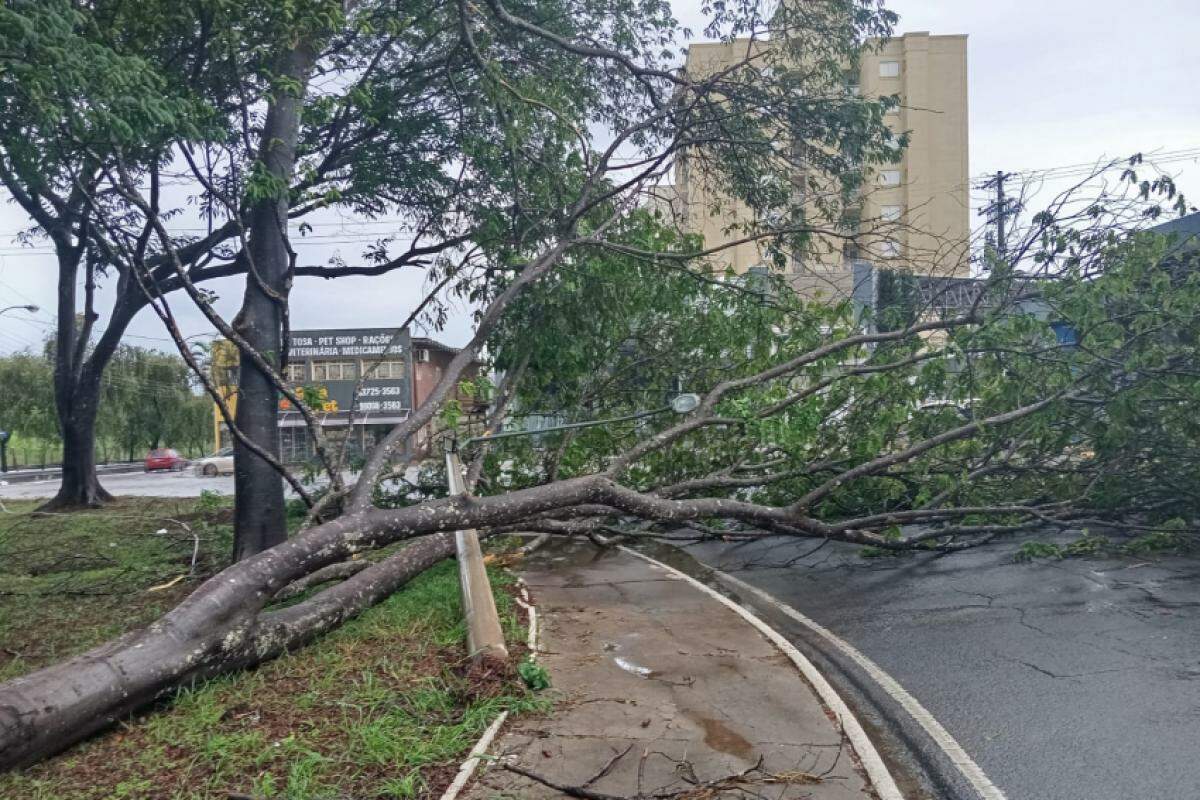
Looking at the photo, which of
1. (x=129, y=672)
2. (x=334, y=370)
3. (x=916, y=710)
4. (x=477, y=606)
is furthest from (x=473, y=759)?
(x=334, y=370)

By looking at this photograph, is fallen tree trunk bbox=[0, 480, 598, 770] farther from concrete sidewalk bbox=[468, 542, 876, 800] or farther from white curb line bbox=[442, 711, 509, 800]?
white curb line bbox=[442, 711, 509, 800]

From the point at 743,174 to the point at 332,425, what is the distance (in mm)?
21359

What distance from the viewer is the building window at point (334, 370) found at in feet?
105

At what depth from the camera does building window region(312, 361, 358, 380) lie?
32.0 meters

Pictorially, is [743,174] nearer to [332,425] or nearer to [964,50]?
[332,425]

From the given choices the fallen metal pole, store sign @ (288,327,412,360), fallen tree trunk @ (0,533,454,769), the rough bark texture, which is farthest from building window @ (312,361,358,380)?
fallen tree trunk @ (0,533,454,769)

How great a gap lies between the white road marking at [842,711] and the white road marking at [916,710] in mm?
350

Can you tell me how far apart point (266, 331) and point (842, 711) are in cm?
679

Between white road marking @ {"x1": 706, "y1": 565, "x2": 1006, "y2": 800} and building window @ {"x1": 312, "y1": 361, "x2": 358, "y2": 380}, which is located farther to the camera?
building window @ {"x1": 312, "y1": 361, "x2": 358, "y2": 380}

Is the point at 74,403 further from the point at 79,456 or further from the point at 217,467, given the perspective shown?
the point at 217,467

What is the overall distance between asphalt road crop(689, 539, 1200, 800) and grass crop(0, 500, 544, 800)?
2414mm

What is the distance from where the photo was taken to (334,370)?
32438 mm

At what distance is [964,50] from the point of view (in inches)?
1532

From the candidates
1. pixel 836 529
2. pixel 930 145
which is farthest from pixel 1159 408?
pixel 930 145
